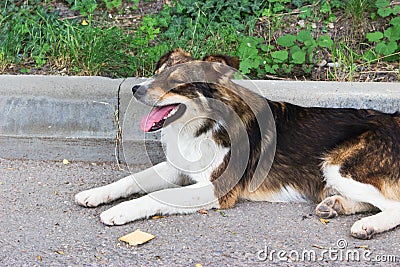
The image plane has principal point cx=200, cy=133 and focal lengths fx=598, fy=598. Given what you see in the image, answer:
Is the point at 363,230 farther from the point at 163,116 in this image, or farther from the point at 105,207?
the point at 105,207

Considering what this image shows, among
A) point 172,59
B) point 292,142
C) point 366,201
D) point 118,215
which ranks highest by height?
point 172,59

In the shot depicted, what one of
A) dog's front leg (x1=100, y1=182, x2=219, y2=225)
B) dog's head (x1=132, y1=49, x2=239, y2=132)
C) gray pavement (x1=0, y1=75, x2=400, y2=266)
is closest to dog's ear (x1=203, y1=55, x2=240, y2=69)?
dog's head (x1=132, y1=49, x2=239, y2=132)

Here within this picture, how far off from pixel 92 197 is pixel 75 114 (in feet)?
3.80

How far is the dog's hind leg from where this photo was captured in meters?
3.85

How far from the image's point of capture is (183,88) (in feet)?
13.5

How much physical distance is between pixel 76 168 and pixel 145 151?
62cm

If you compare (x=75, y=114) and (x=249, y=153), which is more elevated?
(x=249, y=153)

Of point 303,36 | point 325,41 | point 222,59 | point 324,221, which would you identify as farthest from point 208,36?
point 324,221

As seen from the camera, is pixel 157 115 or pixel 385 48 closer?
pixel 157 115

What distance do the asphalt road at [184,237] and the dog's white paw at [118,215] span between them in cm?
4

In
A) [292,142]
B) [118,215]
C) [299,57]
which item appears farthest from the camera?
[299,57]

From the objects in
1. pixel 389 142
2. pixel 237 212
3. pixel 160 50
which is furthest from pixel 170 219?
pixel 160 50

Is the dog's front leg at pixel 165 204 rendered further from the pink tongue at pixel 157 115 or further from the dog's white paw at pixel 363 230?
the dog's white paw at pixel 363 230

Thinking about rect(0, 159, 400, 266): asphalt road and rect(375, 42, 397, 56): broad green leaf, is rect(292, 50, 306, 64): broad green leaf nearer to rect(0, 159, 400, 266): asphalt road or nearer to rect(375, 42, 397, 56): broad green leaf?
rect(375, 42, 397, 56): broad green leaf
